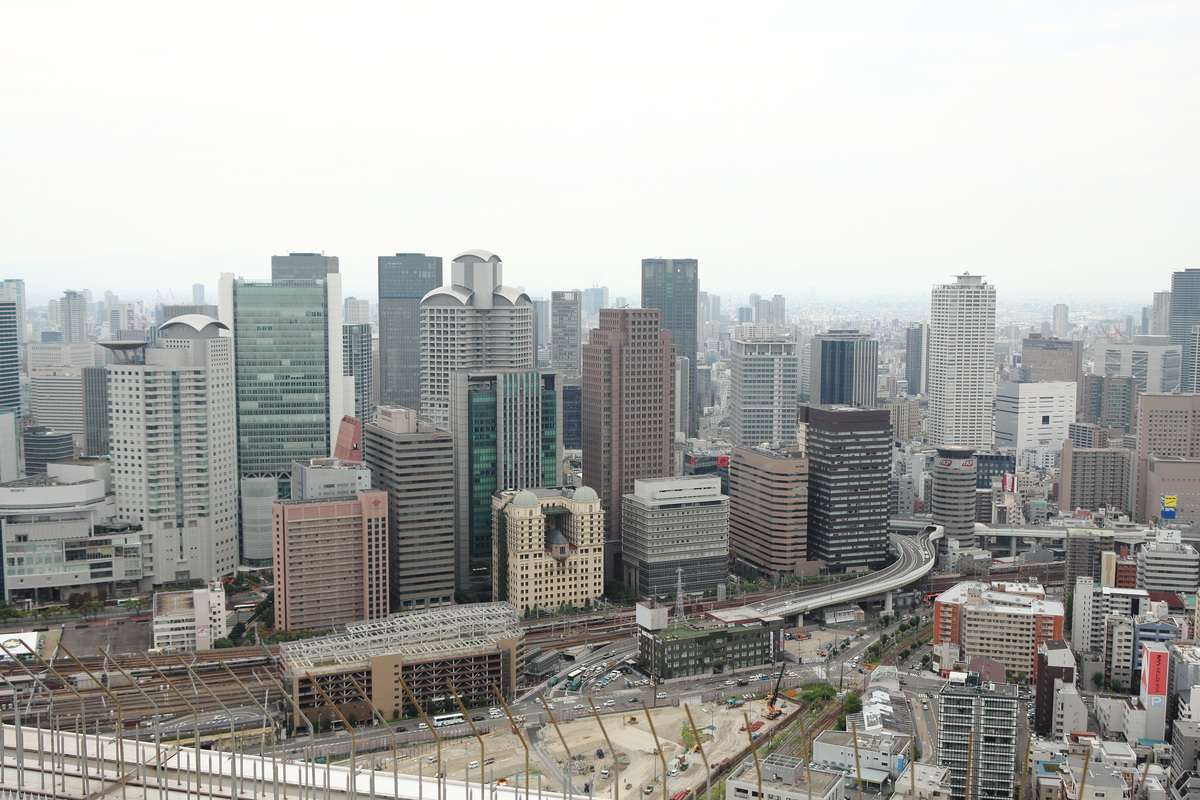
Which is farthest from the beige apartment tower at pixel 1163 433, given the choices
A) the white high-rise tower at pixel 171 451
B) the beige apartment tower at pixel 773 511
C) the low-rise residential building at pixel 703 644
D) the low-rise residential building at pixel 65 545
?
the low-rise residential building at pixel 65 545

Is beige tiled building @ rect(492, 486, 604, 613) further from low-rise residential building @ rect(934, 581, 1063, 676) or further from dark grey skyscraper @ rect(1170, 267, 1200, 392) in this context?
dark grey skyscraper @ rect(1170, 267, 1200, 392)

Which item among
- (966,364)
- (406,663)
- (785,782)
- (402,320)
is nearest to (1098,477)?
(966,364)

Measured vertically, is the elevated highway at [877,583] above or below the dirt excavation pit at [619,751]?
above

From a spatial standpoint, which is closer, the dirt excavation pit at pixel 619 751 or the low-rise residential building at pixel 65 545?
the dirt excavation pit at pixel 619 751

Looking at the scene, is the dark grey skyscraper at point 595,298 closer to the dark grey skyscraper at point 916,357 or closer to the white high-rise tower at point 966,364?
the dark grey skyscraper at point 916,357

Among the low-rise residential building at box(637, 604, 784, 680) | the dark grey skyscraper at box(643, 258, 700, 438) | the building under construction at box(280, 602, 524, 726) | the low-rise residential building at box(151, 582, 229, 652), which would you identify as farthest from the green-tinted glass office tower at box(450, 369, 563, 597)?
the dark grey skyscraper at box(643, 258, 700, 438)

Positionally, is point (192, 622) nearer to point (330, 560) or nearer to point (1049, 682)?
point (330, 560)

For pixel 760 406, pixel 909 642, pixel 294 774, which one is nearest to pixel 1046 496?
pixel 760 406
